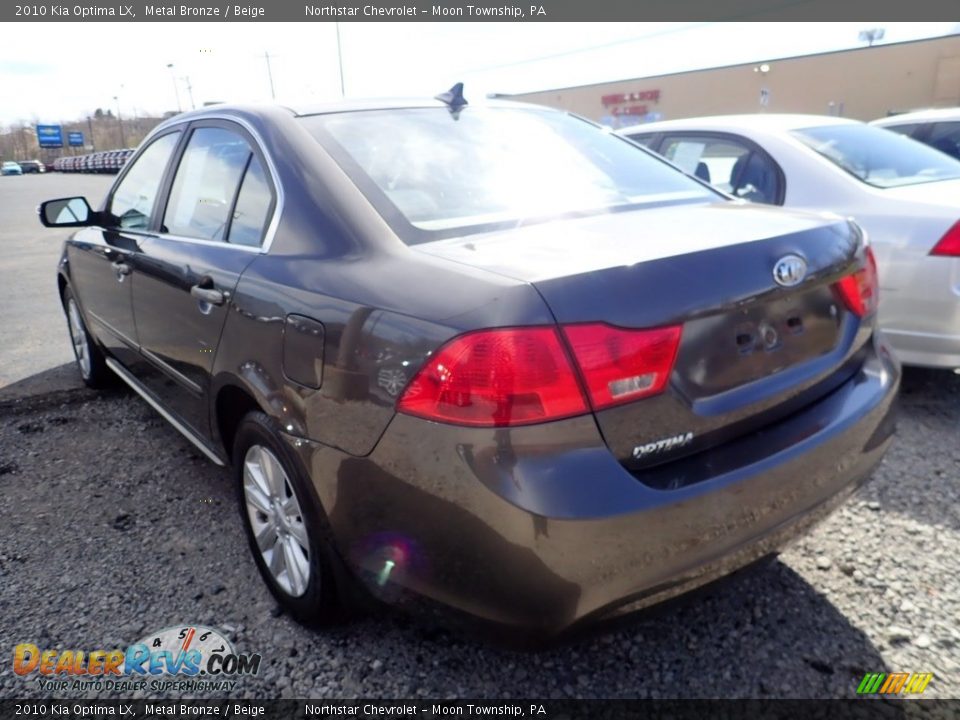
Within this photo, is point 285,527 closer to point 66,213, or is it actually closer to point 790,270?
point 790,270

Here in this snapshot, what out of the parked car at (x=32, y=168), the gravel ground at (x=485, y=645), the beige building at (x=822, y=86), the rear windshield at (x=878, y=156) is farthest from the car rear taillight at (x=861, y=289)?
the parked car at (x=32, y=168)

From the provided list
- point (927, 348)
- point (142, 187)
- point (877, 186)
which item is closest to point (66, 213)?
point (142, 187)

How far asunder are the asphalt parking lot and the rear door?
0.52 metres

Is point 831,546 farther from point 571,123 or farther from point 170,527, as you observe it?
point 170,527

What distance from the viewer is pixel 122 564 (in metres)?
Answer: 2.71

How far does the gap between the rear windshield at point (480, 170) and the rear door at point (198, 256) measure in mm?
361

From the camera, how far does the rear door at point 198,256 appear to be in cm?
241

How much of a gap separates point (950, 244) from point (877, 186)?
0.68 meters

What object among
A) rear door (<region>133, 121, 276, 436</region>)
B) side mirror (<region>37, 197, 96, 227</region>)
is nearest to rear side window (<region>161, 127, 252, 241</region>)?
rear door (<region>133, 121, 276, 436</region>)

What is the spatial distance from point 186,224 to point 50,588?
1474 mm

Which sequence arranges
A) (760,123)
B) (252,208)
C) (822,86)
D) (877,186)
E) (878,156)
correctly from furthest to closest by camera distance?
(822,86) → (760,123) → (878,156) → (877,186) → (252,208)

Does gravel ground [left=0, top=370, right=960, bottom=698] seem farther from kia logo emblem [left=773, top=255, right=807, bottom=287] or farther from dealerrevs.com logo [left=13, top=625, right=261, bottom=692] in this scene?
kia logo emblem [left=773, top=255, right=807, bottom=287]

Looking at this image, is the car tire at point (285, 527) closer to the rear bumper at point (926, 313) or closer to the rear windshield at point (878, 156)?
the rear bumper at point (926, 313)

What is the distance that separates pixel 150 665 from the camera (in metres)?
2.22
